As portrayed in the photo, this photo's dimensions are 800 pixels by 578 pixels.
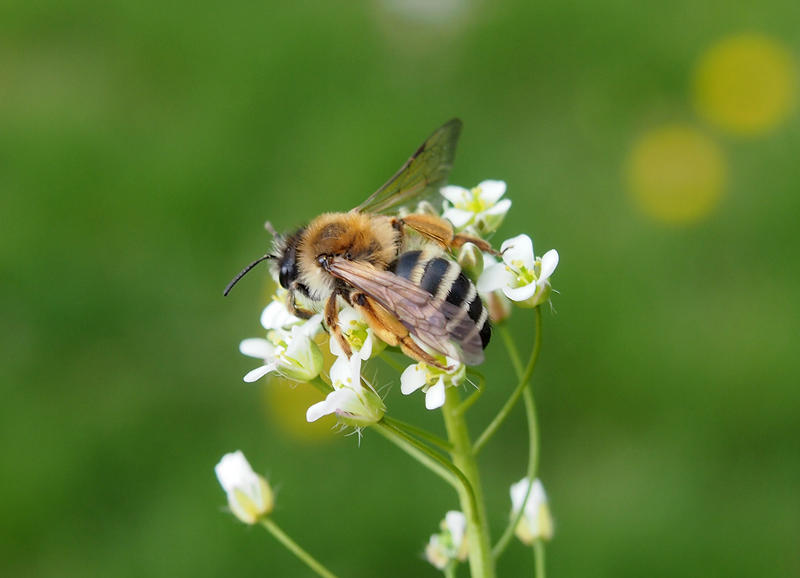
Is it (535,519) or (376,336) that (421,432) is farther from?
(535,519)

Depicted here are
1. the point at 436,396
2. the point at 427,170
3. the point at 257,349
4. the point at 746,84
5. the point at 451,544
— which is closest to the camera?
the point at 436,396

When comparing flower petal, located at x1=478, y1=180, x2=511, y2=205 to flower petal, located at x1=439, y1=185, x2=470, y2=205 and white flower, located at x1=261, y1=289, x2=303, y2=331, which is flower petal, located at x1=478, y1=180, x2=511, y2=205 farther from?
white flower, located at x1=261, y1=289, x2=303, y2=331

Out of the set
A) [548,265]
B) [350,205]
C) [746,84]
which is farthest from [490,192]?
[746,84]

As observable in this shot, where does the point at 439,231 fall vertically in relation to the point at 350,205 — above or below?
above

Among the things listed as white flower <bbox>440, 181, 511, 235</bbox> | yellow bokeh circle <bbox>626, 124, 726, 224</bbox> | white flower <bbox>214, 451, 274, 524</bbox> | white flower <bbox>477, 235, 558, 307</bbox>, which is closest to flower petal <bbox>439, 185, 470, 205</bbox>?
white flower <bbox>440, 181, 511, 235</bbox>

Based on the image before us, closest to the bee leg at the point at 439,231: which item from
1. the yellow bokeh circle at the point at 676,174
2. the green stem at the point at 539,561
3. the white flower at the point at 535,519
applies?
the white flower at the point at 535,519

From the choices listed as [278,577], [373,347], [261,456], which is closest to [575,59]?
[261,456]

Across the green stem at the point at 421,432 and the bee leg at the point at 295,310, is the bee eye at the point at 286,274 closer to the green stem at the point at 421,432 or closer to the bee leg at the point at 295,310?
the bee leg at the point at 295,310

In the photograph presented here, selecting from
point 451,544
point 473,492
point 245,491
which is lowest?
point 245,491
